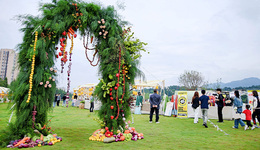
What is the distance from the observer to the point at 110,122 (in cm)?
524

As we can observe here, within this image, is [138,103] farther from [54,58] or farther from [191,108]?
[54,58]

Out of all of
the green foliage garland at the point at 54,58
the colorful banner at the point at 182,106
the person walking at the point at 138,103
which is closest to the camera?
the green foliage garland at the point at 54,58

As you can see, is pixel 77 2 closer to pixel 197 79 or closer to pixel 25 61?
pixel 25 61

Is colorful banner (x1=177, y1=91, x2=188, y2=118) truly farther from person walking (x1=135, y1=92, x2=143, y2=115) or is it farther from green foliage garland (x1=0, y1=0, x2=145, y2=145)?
green foliage garland (x1=0, y1=0, x2=145, y2=145)

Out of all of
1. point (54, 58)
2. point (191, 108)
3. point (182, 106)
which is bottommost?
point (191, 108)

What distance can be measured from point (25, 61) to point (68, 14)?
1.70 meters

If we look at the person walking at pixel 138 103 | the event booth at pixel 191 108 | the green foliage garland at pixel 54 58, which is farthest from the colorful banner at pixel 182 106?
the green foliage garland at pixel 54 58

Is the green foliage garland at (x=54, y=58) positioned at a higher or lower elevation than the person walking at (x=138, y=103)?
higher

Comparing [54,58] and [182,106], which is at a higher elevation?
[54,58]

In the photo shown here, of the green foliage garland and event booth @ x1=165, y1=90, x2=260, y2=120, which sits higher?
the green foliage garland

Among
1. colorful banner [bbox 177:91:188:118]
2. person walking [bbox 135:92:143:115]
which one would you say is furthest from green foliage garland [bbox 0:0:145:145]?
person walking [bbox 135:92:143:115]

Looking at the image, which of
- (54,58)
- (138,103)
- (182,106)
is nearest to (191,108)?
(182,106)

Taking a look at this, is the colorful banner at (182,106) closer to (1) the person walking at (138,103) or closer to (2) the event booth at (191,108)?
(2) the event booth at (191,108)

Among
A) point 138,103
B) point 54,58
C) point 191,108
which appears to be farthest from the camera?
point 138,103
